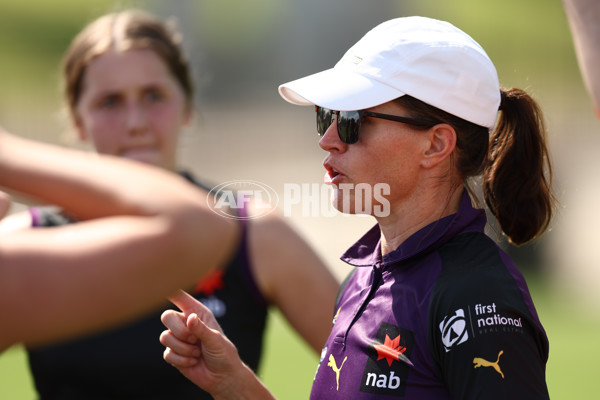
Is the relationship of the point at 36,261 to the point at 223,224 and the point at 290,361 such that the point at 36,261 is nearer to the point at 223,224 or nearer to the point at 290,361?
the point at 223,224

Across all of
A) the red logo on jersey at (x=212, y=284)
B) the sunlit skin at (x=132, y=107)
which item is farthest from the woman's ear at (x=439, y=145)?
the sunlit skin at (x=132, y=107)

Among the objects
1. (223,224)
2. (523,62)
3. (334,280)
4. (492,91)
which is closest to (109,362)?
(334,280)

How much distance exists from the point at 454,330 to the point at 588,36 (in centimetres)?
73

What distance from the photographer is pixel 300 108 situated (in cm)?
2931

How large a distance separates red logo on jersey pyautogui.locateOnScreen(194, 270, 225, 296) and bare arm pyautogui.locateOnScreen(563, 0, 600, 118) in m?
1.78

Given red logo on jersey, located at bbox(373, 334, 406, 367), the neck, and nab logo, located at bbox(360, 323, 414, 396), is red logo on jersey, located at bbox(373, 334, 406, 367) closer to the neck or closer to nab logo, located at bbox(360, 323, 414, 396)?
nab logo, located at bbox(360, 323, 414, 396)

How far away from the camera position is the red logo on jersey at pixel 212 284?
2.95 m

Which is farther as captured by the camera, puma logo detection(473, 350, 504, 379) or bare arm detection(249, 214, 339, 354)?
bare arm detection(249, 214, 339, 354)

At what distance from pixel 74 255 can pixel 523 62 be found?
2694 centimetres

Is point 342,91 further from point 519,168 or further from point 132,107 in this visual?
point 132,107

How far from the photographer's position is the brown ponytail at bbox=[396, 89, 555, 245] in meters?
2.27

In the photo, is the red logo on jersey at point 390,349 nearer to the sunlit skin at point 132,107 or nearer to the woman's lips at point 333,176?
the woman's lips at point 333,176

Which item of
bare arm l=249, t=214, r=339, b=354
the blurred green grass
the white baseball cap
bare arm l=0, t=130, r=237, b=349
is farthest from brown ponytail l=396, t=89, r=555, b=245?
the blurred green grass

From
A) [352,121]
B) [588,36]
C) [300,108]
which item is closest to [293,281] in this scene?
[352,121]
